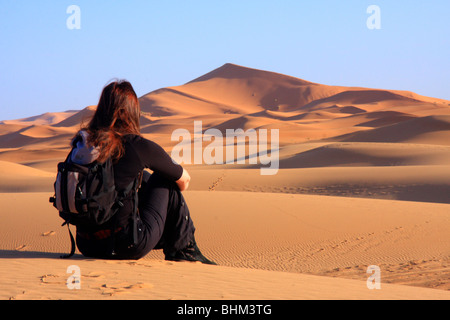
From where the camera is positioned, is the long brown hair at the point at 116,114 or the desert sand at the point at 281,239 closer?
the desert sand at the point at 281,239

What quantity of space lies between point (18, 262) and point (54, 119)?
17342 centimetres

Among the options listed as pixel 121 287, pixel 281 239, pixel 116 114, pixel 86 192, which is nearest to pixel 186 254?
pixel 121 287

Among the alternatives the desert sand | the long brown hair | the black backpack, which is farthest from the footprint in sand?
the long brown hair

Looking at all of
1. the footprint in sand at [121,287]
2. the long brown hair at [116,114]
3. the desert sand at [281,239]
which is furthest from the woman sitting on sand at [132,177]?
the footprint in sand at [121,287]

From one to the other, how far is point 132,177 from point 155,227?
1.57 ft

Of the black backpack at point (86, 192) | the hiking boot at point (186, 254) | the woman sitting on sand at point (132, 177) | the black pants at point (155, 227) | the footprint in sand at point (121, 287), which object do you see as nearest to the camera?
the footprint in sand at point (121, 287)

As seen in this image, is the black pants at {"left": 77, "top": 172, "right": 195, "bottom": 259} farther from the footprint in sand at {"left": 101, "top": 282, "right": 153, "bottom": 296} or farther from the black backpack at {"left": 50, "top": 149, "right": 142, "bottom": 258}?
the footprint in sand at {"left": 101, "top": 282, "right": 153, "bottom": 296}

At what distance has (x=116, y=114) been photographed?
389 centimetres

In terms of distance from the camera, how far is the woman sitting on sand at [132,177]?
3.78 meters

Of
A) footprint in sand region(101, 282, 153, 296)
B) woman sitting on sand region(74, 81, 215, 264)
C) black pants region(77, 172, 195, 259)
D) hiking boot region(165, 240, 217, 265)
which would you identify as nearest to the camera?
footprint in sand region(101, 282, 153, 296)

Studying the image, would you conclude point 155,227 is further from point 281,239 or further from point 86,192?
point 281,239

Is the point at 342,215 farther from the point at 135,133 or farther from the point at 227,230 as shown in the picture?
the point at 135,133

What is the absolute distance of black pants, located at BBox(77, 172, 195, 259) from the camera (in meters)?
4.11

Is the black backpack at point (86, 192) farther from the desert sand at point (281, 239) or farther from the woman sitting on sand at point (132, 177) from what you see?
the desert sand at point (281, 239)
